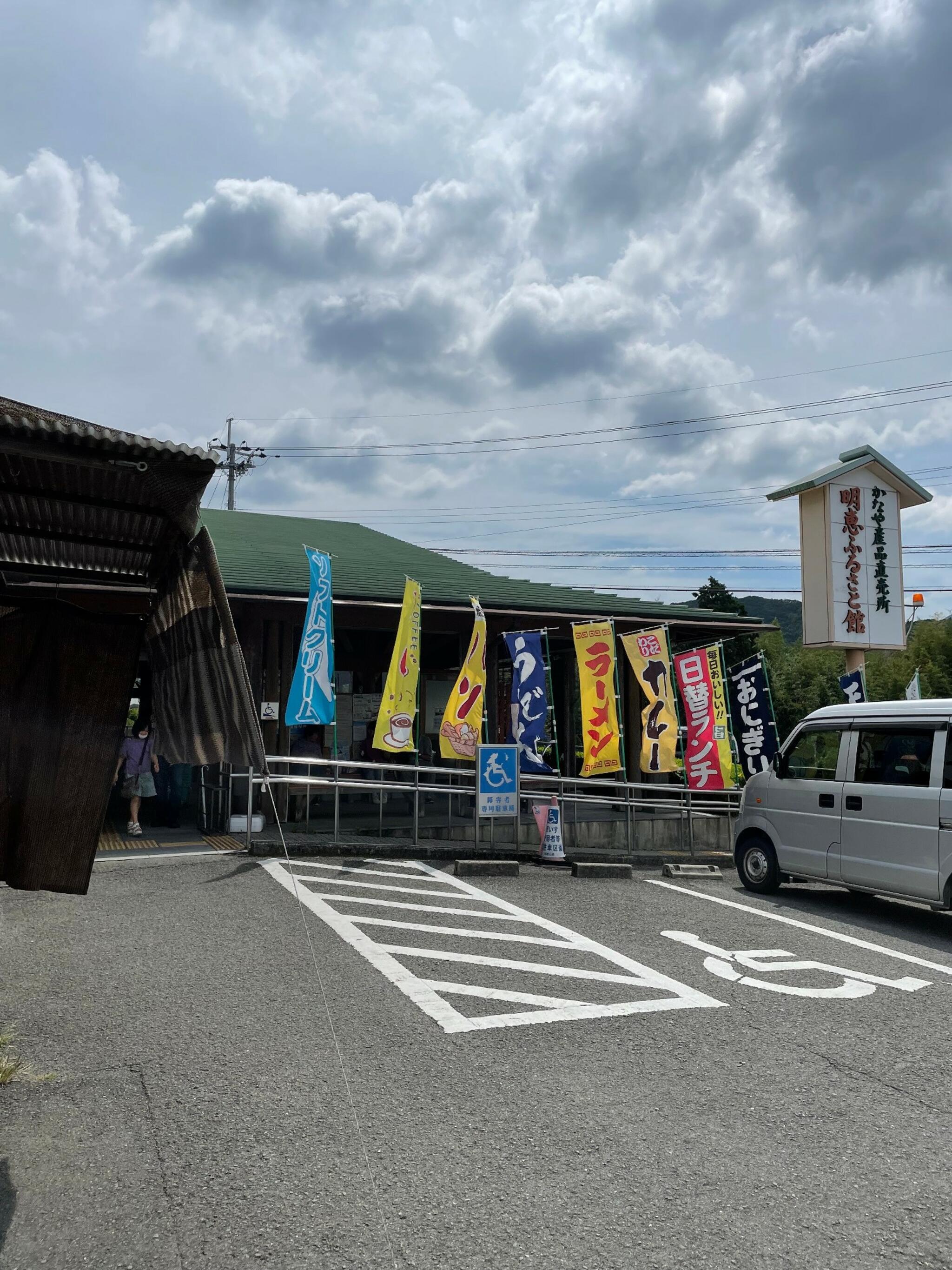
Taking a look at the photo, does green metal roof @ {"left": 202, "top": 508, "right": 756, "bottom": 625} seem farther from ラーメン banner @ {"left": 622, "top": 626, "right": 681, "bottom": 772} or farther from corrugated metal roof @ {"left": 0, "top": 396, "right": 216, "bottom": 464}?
corrugated metal roof @ {"left": 0, "top": 396, "right": 216, "bottom": 464}

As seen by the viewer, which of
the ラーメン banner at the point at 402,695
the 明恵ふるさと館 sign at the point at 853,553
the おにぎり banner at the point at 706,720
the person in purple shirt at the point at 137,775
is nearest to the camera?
the person in purple shirt at the point at 137,775

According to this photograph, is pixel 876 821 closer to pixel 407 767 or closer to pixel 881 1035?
pixel 881 1035

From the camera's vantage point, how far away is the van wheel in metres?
9.16

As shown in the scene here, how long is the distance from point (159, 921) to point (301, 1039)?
9.40ft

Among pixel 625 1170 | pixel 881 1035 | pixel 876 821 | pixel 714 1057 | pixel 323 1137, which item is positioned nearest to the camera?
pixel 625 1170

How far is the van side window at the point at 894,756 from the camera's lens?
7605mm

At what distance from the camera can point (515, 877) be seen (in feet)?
31.6

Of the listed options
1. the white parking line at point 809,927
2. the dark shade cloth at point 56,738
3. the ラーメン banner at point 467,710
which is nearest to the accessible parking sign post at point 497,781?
the ラーメン banner at point 467,710

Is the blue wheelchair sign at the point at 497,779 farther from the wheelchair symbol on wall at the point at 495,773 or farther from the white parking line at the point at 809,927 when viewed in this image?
the white parking line at the point at 809,927

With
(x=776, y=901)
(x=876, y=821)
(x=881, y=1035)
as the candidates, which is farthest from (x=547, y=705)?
(x=881, y=1035)

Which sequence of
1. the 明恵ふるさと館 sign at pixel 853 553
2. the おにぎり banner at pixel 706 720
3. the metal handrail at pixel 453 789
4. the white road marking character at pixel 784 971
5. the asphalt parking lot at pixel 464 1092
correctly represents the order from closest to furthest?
the asphalt parking lot at pixel 464 1092 < the white road marking character at pixel 784 971 < the metal handrail at pixel 453 789 < the おにぎり banner at pixel 706 720 < the 明恵ふるさと館 sign at pixel 853 553

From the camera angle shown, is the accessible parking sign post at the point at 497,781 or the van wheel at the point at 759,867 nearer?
the van wheel at the point at 759,867

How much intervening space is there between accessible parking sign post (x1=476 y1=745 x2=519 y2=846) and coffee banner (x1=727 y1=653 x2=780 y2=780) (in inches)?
143

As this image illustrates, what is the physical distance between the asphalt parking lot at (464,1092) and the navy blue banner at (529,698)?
3945mm
